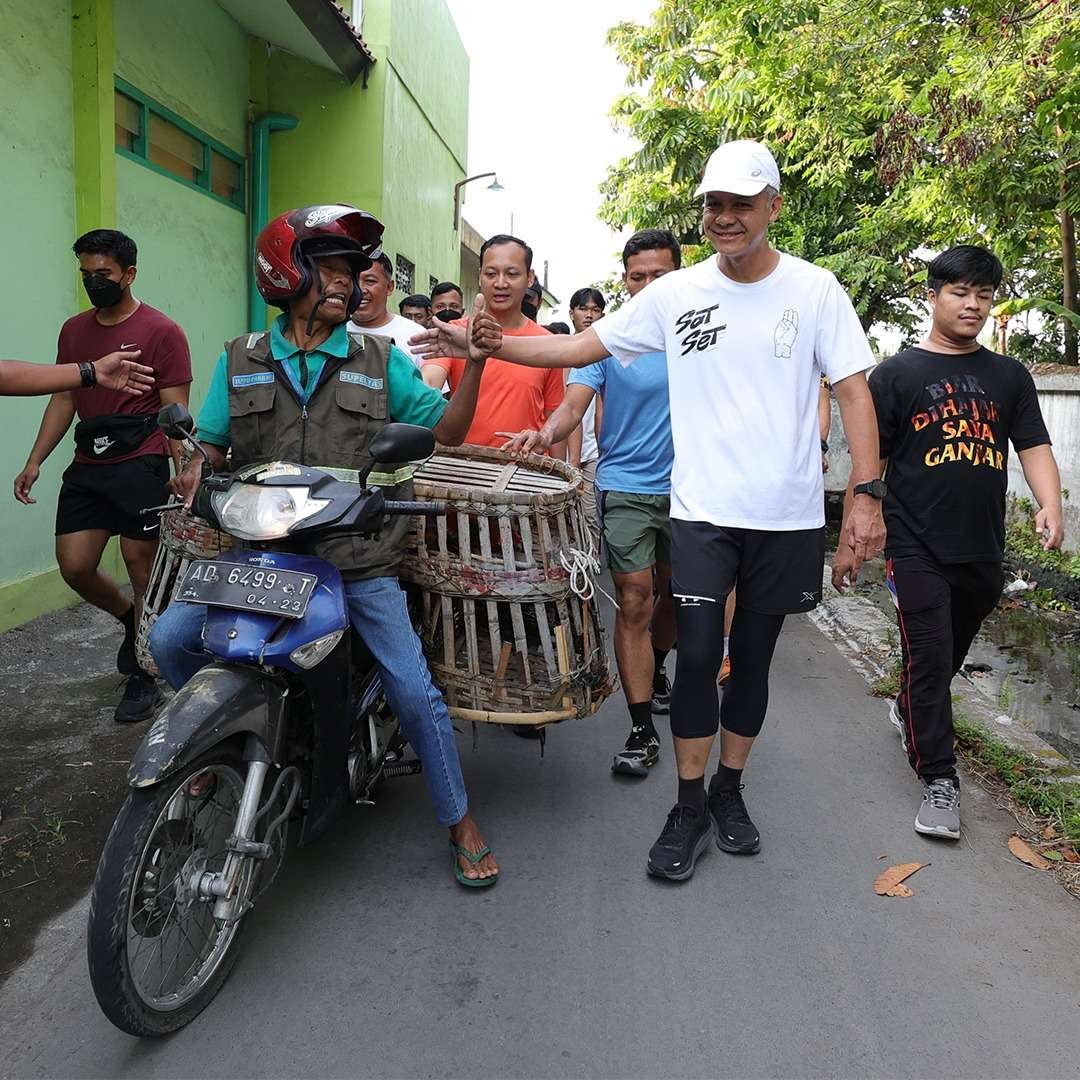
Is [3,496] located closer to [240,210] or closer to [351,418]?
[351,418]

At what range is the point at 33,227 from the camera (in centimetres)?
563

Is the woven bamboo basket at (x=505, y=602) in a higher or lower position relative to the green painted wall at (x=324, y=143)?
lower

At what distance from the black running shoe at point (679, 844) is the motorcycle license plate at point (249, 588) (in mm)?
1447

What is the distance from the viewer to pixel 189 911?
2.43 m

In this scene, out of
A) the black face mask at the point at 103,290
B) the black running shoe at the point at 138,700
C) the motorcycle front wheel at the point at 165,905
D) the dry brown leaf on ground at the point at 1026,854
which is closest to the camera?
the motorcycle front wheel at the point at 165,905

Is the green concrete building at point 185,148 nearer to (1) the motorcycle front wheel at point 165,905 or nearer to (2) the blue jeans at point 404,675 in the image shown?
(2) the blue jeans at point 404,675

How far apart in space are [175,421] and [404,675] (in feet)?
3.09

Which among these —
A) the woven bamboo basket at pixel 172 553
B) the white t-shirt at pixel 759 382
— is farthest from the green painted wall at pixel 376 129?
the white t-shirt at pixel 759 382

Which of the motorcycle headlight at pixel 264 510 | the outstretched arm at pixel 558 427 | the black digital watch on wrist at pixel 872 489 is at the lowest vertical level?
the motorcycle headlight at pixel 264 510

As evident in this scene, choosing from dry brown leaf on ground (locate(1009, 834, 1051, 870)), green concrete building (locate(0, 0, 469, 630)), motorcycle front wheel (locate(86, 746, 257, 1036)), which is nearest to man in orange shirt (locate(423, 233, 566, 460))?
motorcycle front wheel (locate(86, 746, 257, 1036))

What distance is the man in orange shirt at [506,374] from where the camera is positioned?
4.18m

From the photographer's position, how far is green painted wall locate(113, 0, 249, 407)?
697 centimetres

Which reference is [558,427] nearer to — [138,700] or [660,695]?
[660,695]

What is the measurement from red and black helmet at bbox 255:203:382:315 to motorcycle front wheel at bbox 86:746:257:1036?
1.28 m
